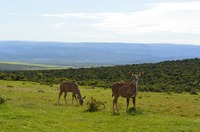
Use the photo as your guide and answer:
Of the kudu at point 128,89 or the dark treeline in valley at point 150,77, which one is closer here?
the kudu at point 128,89

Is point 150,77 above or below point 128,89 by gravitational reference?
below

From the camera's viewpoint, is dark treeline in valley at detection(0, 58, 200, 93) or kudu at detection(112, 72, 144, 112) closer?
kudu at detection(112, 72, 144, 112)

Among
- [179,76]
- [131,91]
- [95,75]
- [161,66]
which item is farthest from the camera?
[161,66]

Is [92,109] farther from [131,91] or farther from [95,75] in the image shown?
[95,75]

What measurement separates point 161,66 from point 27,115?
201ft

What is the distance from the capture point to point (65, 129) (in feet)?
51.1

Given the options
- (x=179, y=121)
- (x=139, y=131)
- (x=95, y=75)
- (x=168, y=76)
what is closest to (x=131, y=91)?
(x=179, y=121)

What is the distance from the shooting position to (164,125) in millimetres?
17562

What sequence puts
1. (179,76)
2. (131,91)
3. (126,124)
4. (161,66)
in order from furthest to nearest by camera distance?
(161,66) → (179,76) → (131,91) → (126,124)

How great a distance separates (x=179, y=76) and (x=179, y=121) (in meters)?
45.4

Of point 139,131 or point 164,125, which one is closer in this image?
point 139,131

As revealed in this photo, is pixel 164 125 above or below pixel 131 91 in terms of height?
below

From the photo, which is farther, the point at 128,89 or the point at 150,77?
the point at 150,77

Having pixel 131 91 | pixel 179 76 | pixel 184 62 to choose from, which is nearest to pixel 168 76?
pixel 179 76
